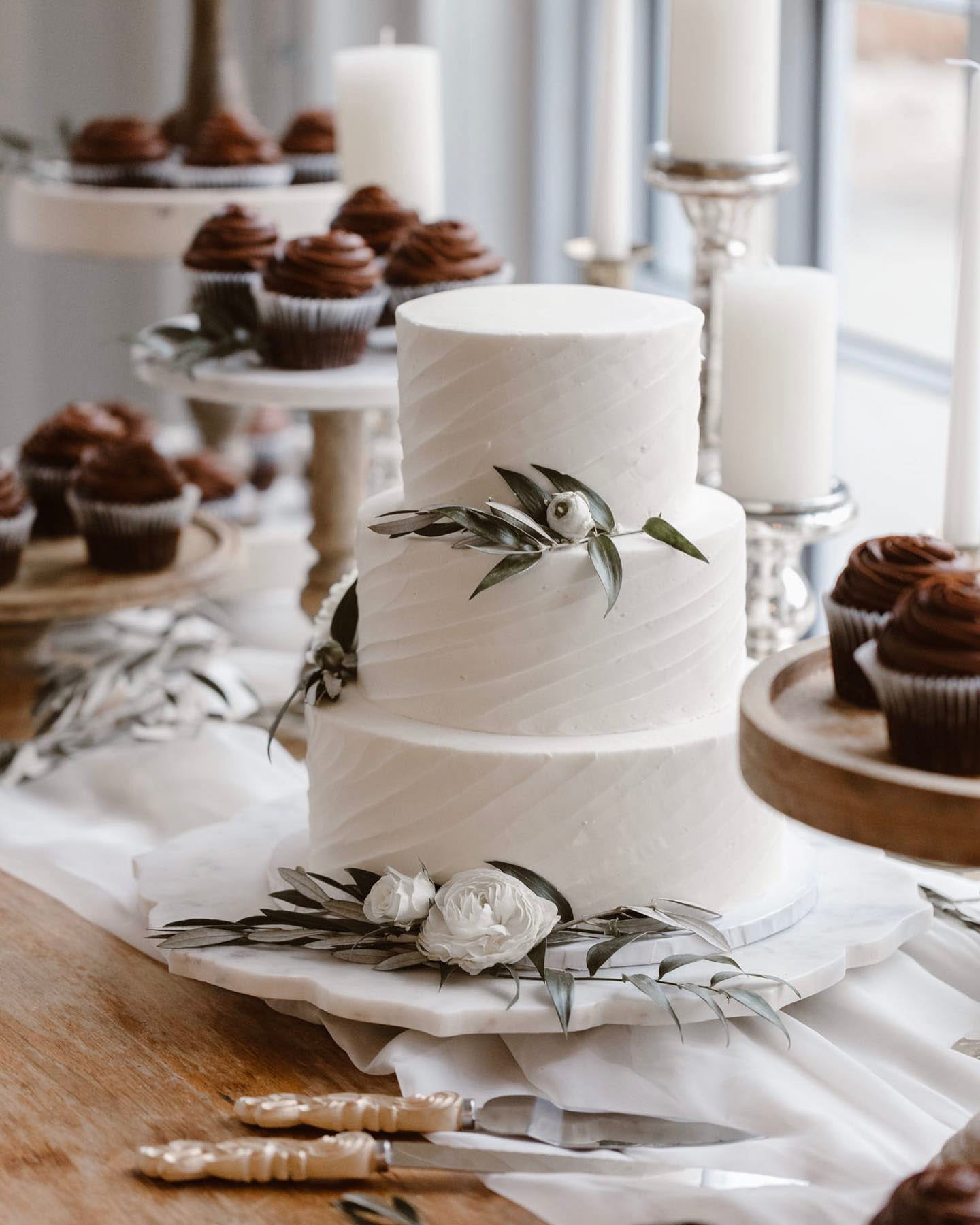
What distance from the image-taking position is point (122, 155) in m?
2.19

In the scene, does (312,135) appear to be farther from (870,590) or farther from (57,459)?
(870,590)

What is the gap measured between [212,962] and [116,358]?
2.58m

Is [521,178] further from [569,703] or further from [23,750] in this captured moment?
[569,703]

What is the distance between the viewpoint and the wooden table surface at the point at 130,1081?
37.4 inches

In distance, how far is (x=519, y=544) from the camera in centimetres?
106

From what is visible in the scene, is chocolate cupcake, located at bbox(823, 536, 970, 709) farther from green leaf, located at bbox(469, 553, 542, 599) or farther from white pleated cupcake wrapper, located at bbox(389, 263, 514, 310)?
white pleated cupcake wrapper, located at bbox(389, 263, 514, 310)

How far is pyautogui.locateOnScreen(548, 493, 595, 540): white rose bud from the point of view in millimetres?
1051

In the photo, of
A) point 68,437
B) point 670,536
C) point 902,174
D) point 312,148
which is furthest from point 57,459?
point 902,174

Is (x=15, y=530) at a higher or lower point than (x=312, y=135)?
lower

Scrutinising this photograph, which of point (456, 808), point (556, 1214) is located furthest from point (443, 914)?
point (556, 1214)

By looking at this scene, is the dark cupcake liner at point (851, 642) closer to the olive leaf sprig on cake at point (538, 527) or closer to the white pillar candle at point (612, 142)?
the olive leaf sprig on cake at point (538, 527)

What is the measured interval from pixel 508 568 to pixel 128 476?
83 cm

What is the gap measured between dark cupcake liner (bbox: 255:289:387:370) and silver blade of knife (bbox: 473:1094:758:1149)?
754 mm

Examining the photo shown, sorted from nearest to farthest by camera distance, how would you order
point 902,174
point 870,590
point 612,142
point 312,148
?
point 870,590, point 612,142, point 312,148, point 902,174
